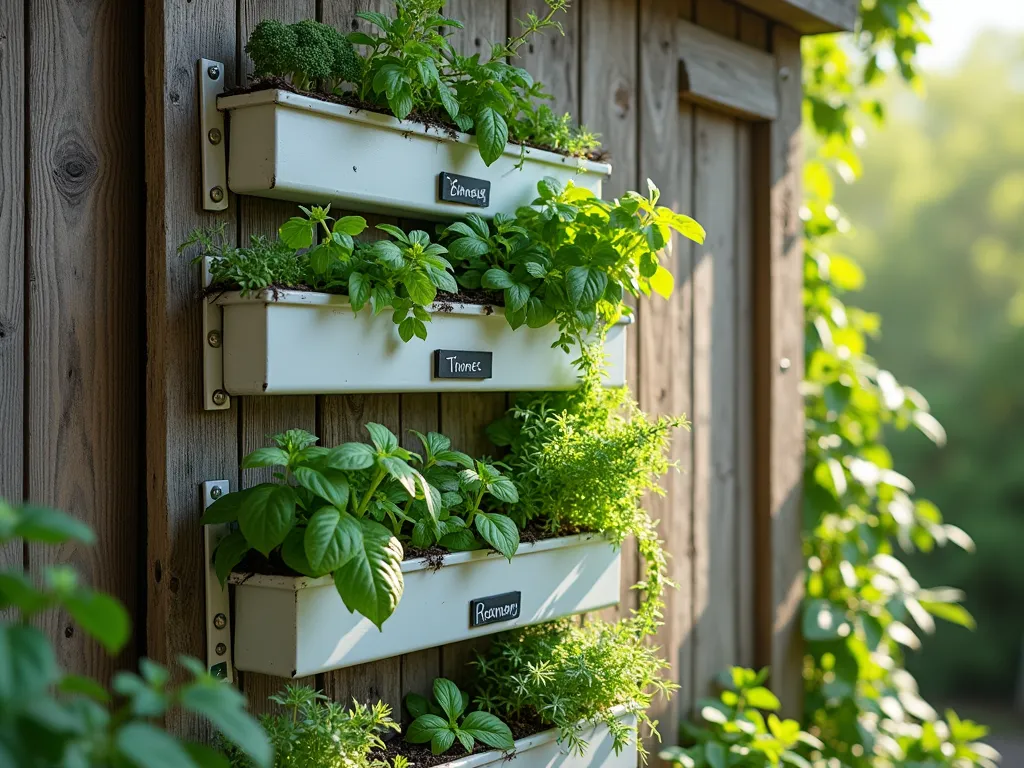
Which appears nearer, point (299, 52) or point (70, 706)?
point (70, 706)

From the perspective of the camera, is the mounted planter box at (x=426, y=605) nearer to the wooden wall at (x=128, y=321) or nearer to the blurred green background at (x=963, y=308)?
the wooden wall at (x=128, y=321)

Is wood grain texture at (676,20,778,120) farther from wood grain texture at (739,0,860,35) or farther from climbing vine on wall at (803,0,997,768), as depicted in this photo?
climbing vine on wall at (803,0,997,768)

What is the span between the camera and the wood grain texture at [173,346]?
1.41 meters

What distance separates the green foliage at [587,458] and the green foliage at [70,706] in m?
1.00

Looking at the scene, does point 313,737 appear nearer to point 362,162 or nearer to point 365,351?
point 365,351

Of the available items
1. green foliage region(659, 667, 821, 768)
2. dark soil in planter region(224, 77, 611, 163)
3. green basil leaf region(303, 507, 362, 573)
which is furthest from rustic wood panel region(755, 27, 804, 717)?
green basil leaf region(303, 507, 362, 573)

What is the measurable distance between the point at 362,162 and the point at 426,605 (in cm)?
67

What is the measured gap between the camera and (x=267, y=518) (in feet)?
4.33

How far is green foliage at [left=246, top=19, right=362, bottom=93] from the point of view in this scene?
1.41m

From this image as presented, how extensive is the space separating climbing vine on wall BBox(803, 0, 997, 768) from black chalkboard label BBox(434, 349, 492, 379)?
5.21 feet

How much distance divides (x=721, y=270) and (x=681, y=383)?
0.37 metres

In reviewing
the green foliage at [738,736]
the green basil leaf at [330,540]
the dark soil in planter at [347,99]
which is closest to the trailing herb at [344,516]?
the green basil leaf at [330,540]

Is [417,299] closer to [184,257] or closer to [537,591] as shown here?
[184,257]

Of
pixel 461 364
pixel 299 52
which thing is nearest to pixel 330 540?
pixel 461 364
